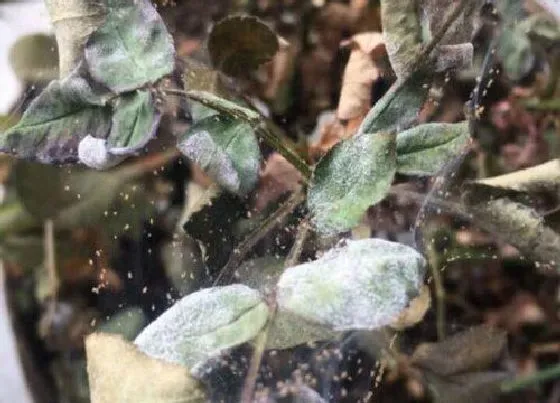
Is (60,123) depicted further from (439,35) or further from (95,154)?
(439,35)

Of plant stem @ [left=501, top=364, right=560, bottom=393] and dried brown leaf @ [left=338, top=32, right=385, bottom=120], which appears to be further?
plant stem @ [left=501, top=364, right=560, bottom=393]

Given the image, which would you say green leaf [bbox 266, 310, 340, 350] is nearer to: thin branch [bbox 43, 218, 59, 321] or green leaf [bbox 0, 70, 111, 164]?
green leaf [bbox 0, 70, 111, 164]

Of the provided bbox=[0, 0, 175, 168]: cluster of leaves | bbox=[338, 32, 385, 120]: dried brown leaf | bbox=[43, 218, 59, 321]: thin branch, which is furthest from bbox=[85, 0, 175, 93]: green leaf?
bbox=[43, 218, 59, 321]: thin branch

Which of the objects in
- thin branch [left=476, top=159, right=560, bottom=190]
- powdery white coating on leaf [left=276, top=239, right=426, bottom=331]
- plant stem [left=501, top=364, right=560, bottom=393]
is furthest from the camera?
plant stem [left=501, top=364, right=560, bottom=393]

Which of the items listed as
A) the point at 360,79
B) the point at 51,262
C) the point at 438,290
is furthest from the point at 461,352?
the point at 51,262

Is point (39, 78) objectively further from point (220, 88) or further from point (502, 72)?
point (502, 72)

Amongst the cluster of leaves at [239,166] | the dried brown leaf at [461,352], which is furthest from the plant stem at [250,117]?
the dried brown leaf at [461,352]
